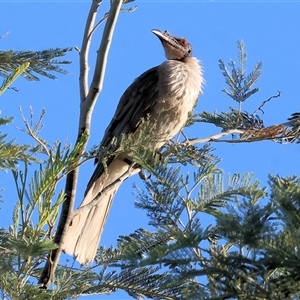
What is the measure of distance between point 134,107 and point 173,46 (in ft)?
3.70

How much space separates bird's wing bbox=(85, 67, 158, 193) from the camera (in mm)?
6002

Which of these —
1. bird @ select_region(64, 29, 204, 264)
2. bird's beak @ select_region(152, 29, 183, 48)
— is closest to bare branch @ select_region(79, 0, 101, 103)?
bird @ select_region(64, 29, 204, 264)

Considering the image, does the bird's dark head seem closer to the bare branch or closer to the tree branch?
the bare branch

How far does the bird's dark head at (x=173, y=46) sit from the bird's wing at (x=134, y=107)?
2.16 feet

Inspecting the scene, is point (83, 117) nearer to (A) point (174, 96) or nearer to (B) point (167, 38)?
(A) point (174, 96)

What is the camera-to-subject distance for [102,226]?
18.2 ft

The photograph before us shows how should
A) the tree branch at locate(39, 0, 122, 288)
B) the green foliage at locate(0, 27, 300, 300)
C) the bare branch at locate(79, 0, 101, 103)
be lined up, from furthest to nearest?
the bare branch at locate(79, 0, 101, 103) → the tree branch at locate(39, 0, 122, 288) → the green foliage at locate(0, 27, 300, 300)

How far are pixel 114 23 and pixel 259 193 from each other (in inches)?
59.6

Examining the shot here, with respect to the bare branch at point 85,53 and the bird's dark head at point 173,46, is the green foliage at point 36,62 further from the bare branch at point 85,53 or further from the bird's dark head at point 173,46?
the bird's dark head at point 173,46

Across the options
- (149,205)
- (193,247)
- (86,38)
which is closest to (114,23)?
(86,38)

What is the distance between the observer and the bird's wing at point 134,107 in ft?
19.7

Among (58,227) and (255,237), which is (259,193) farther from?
(58,227)

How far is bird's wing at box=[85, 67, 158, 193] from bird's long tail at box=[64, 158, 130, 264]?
22 cm

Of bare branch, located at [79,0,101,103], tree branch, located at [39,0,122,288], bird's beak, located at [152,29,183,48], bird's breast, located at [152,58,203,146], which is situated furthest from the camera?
bird's beak, located at [152,29,183,48]
